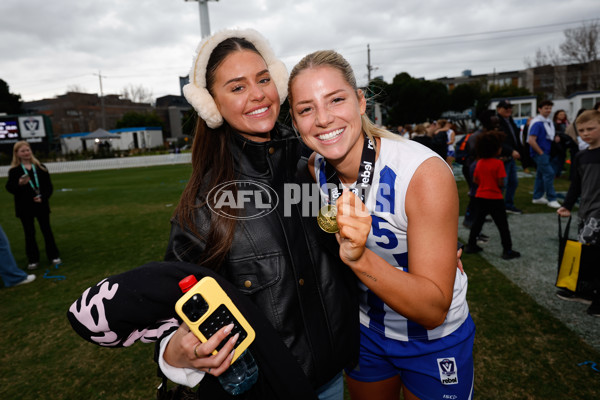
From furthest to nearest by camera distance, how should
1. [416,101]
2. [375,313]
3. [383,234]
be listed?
[416,101]
[375,313]
[383,234]

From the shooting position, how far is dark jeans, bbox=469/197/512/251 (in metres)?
5.20

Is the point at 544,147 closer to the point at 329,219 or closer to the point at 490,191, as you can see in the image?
the point at 490,191

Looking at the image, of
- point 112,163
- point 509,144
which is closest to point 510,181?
point 509,144

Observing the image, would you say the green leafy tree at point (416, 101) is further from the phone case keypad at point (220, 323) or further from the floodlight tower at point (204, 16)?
the phone case keypad at point (220, 323)

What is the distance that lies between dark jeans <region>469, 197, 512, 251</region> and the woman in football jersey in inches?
154

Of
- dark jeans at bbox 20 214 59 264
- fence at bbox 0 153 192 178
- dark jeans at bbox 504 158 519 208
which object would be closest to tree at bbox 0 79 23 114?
fence at bbox 0 153 192 178

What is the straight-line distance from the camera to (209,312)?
1.15m

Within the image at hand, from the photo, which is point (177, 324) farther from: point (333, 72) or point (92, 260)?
point (92, 260)

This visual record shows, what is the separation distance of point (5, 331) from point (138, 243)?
3188 mm

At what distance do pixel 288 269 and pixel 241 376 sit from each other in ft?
1.54

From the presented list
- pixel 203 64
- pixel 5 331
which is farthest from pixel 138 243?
pixel 203 64

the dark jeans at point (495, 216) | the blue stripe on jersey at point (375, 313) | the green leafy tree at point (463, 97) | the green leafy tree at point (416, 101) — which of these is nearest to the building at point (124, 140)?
the green leafy tree at point (416, 101)

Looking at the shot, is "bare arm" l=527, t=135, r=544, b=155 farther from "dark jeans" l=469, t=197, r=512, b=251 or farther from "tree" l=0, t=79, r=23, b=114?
"tree" l=0, t=79, r=23, b=114

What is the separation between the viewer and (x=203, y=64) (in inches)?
70.3
